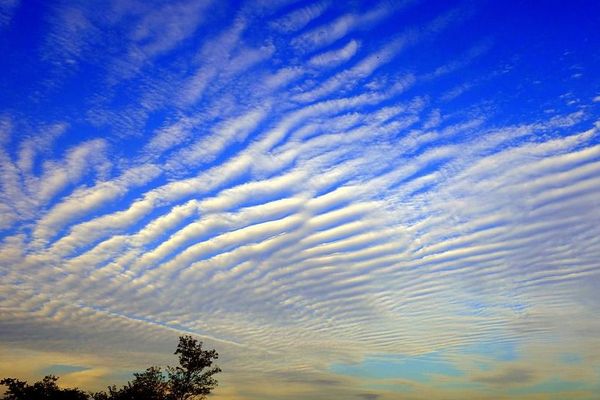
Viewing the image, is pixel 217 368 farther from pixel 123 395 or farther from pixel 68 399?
pixel 68 399

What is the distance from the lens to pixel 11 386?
66.3 meters

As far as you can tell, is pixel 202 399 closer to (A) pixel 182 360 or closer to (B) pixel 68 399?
(A) pixel 182 360

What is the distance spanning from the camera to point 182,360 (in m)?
73.9

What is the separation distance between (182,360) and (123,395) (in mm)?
9330

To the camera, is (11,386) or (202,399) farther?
(202,399)

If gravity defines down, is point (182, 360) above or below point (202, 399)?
above

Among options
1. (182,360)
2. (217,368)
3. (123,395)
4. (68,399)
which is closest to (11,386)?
(68,399)

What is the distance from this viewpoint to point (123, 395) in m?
72.9

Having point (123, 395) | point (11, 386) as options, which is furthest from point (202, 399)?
point (11, 386)

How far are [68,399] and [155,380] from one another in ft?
37.2

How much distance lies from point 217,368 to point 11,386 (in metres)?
26.3

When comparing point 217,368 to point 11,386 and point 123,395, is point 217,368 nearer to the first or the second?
point 123,395

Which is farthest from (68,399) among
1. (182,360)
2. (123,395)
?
(182,360)

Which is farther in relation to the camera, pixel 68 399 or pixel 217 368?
pixel 217 368
